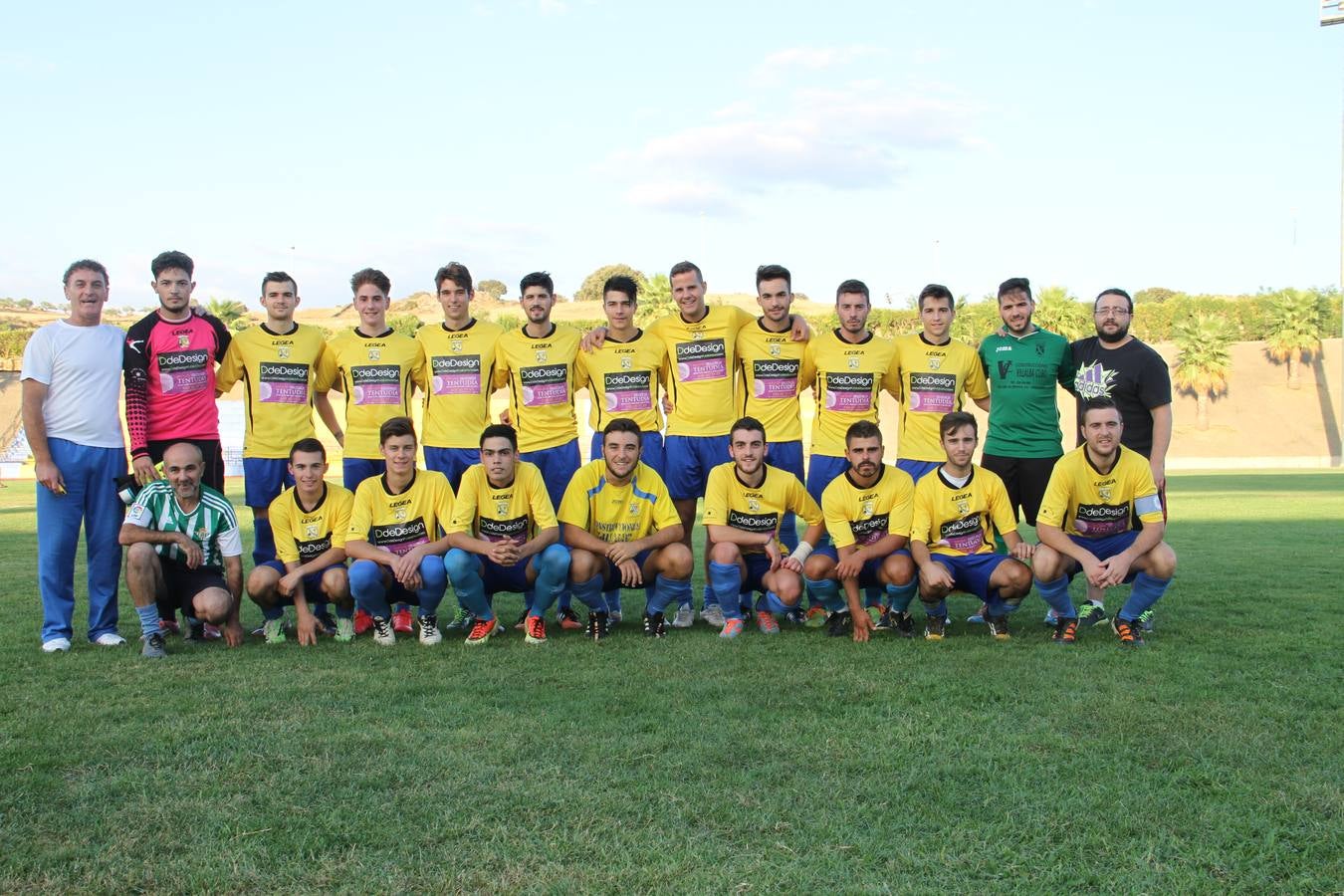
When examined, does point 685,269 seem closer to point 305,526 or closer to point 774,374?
point 774,374

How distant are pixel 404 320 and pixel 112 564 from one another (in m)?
46.7

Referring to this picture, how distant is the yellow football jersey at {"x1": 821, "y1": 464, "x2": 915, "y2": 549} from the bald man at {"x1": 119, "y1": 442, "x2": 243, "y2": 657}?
313 centimetres

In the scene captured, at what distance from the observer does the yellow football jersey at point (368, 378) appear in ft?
20.7

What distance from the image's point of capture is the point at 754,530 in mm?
5848

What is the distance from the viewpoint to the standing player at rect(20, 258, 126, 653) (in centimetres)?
533

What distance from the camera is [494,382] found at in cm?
656

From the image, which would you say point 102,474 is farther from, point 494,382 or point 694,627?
point 694,627

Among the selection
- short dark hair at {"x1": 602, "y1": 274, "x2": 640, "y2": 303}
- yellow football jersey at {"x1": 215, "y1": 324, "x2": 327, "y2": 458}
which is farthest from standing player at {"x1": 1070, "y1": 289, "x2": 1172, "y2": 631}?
yellow football jersey at {"x1": 215, "y1": 324, "x2": 327, "y2": 458}

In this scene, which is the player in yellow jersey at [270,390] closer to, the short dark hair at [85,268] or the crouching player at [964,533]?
the short dark hair at [85,268]

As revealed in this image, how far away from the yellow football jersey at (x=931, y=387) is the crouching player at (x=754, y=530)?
0.87m

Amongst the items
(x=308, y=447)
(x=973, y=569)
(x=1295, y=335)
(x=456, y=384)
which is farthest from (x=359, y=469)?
(x=1295, y=335)

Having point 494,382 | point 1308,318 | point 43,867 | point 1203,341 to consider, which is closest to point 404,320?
point 1203,341

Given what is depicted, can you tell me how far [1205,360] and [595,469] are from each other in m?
44.9

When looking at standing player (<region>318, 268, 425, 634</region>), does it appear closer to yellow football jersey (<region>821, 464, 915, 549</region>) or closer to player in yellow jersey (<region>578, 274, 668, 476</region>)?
player in yellow jersey (<region>578, 274, 668, 476</region>)
